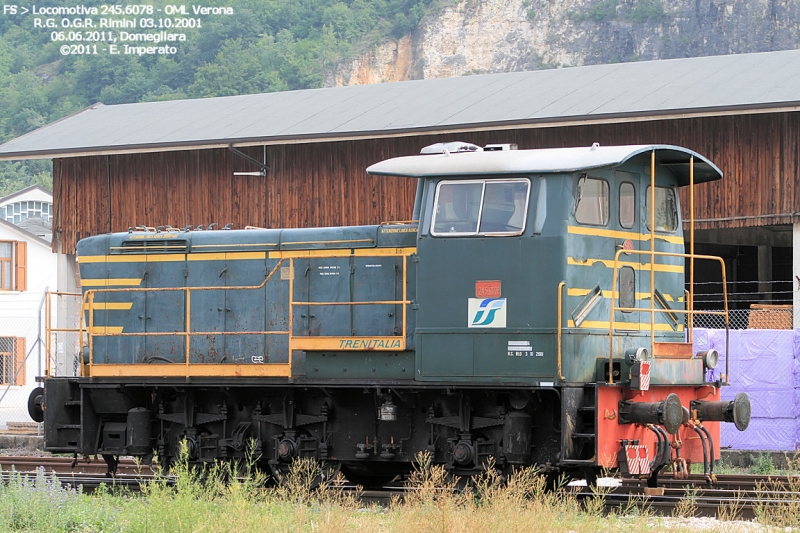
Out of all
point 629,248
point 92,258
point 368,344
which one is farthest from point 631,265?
point 92,258

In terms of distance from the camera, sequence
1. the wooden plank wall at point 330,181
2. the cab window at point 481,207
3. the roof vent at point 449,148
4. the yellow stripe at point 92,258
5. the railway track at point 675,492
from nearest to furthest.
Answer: the railway track at point 675,492
the cab window at point 481,207
the roof vent at point 449,148
the yellow stripe at point 92,258
the wooden plank wall at point 330,181

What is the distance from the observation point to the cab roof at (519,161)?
11.8m

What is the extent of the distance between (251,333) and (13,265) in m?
32.8

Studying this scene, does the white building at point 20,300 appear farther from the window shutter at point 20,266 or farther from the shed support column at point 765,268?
the shed support column at point 765,268

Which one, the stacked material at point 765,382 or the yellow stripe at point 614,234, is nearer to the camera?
the yellow stripe at point 614,234

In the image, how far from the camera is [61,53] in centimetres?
9994

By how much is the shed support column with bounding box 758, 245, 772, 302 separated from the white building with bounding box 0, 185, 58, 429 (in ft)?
63.5

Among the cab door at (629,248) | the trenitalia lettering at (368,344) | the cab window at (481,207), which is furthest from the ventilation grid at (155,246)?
the cab door at (629,248)

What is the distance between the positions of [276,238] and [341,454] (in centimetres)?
276

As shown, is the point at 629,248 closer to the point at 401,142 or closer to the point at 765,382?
the point at 765,382

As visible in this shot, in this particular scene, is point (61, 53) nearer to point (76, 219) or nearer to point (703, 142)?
point (76, 219)

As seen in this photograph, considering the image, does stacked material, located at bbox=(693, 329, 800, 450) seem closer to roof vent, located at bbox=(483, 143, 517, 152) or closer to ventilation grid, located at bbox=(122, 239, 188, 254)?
roof vent, located at bbox=(483, 143, 517, 152)

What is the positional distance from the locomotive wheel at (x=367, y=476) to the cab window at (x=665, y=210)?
4.30 meters

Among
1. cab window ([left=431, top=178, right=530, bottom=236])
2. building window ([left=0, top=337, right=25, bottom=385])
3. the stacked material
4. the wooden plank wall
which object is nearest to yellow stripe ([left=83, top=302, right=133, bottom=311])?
cab window ([left=431, top=178, right=530, bottom=236])
